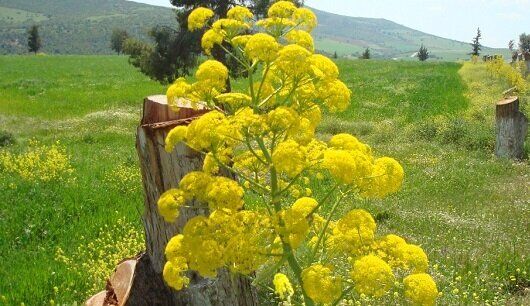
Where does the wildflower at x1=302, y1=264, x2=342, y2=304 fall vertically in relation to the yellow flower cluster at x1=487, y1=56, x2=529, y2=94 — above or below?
below

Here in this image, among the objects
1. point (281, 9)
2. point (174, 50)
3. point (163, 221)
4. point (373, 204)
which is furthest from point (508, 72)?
point (281, 9)

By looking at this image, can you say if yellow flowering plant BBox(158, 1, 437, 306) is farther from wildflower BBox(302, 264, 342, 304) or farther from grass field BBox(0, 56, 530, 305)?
grass field BBox(0, 56, 530, 305)

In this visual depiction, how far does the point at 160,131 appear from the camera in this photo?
3.87m

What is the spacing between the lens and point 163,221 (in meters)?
4.07

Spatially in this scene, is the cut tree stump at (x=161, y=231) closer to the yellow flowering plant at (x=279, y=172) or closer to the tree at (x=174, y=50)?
the yellow flowering plant at (x=279, y=172)

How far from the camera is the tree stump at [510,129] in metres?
14.3

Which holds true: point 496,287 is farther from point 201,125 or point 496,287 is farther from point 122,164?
point 122,164

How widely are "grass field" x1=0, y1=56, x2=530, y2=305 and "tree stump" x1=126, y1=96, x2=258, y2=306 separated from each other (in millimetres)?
1226

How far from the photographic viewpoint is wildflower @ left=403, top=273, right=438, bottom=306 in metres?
2.73

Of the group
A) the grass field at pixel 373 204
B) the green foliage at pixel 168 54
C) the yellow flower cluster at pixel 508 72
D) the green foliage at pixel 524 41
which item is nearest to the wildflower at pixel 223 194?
the grass field at pixel 373 204

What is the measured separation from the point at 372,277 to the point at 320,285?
25 centimetres

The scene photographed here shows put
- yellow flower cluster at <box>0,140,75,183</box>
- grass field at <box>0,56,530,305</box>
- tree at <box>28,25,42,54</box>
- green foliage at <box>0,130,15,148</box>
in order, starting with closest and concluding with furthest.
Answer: grass field at <box>0,56,530,305</box>, yellow flower cluster at <box>0,140,75,183</box>, green foliage at <box>0,130,15,148</box>, tree at <box>28,25,42,54</box>

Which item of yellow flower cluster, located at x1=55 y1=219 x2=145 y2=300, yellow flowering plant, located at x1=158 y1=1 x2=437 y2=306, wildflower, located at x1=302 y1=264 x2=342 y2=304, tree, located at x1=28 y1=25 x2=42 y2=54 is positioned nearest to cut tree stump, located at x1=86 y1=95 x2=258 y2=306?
yellow flowering plant, located at x1=158 y1=1 x2=437 y2=306

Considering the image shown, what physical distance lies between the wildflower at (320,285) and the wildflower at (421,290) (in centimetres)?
37
